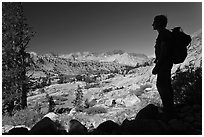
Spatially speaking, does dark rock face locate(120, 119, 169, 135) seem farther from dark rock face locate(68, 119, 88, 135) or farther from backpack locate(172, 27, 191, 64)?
backpack locate(172, 27, 191, 64)

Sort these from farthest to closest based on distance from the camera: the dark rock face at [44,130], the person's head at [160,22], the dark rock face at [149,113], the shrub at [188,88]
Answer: the shrub at [188,88] → the dark rock face at [149,113] → the person's head at [160,22] → the dark rock face at [44,130]

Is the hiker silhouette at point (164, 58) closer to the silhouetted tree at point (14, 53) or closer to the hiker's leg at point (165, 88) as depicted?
the hiker's leg at point (165, 88)

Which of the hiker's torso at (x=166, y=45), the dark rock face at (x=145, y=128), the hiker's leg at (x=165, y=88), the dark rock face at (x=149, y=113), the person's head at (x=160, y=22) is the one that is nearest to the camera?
the dark rock face at (x=145, y=128)

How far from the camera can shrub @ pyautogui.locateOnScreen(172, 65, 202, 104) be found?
7613mm

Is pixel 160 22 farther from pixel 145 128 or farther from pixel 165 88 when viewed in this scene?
pixel 145 128

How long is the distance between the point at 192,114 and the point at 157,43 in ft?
7.38

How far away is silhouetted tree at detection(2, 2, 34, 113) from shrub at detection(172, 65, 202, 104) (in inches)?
468

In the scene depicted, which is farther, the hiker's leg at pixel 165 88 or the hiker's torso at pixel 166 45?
the hiker's leg at pixel 165 88

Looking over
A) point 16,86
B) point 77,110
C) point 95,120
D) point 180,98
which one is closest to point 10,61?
point 16,86

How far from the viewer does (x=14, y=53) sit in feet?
60.3

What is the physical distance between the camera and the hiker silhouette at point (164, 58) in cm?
567

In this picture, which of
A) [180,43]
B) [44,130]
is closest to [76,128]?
[44,130]

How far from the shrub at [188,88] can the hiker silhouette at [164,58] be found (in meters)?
1.87

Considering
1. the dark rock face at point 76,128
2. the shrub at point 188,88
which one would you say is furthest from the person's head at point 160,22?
the dark rock face at point 76,128
